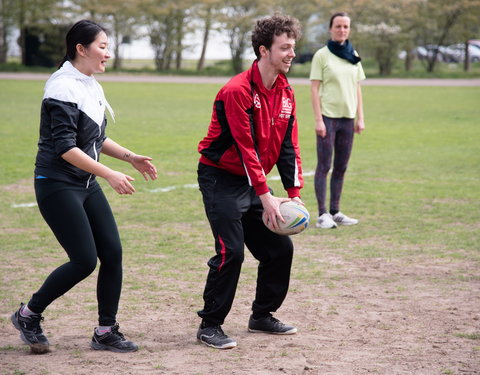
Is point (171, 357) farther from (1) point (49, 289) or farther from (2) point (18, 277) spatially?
(2) point (18, 277)

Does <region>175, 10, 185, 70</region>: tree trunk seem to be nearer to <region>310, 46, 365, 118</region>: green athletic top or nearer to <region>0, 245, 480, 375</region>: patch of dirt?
Result: <region>310, 46, 365, 118</region>: green athletic top

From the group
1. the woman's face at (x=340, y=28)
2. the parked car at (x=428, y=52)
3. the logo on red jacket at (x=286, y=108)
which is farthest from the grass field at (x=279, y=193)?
the parked car at (x=428, y=52)

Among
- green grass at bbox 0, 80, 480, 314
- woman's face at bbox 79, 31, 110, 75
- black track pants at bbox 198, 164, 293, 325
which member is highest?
woman's face at bbox 79, 31, 110, 75

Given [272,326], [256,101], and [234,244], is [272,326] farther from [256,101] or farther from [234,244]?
[256,101]

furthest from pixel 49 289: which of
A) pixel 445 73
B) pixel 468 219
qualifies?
pixel 445 73

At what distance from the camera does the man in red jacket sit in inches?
197

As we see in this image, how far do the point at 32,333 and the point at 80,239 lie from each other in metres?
0.73

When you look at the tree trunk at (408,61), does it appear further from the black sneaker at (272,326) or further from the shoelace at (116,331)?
the shoelace at (116,331)

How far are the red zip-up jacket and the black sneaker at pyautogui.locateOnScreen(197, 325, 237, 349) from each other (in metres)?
1.01

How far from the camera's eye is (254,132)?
5.12 metres

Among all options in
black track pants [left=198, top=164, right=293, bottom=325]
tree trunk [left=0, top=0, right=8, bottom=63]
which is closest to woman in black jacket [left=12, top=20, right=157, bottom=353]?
black track pants [left=198, top=164, right=293, bottom=325]

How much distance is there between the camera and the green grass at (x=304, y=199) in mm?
7425

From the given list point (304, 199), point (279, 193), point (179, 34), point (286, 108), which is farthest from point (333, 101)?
point (179, 34)

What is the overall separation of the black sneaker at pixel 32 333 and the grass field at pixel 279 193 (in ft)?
0.60
